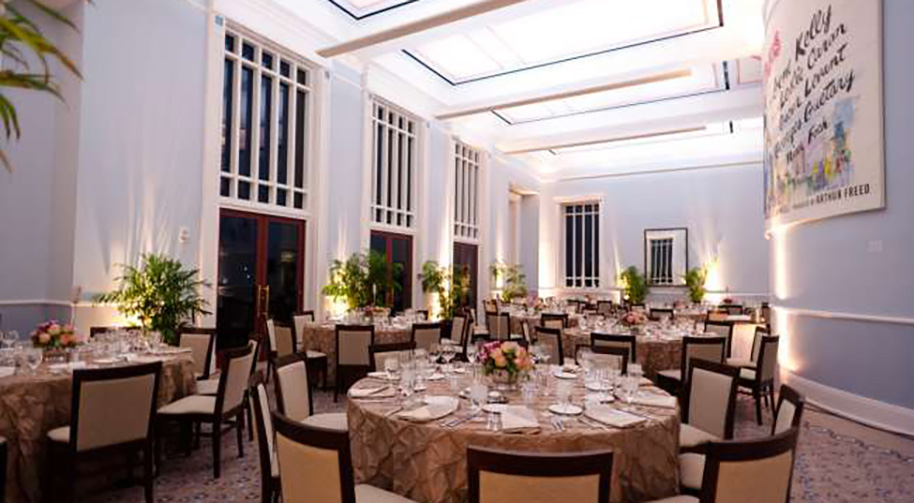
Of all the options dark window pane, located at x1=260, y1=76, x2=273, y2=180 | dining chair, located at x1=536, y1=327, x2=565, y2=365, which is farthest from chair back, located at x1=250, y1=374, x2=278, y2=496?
dark window pane, located at x1=260, y1=76, x2=273, y2=180

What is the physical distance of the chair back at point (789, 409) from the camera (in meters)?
2.40

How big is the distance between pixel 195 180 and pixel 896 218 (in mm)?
7641

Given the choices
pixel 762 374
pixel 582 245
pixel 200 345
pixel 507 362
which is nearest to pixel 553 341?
pixel 762 374

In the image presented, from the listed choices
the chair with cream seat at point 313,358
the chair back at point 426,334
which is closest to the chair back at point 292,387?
the chair with cream seat at point 313,358

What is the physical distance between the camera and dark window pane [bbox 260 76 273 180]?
27.3ft

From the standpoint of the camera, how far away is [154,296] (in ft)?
20.0

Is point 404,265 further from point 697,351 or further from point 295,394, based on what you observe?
point 295,394

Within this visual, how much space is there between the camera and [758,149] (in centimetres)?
1452

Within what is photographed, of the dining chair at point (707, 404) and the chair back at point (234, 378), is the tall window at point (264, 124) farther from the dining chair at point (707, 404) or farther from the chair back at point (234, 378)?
the dining chair at point (707, 404)

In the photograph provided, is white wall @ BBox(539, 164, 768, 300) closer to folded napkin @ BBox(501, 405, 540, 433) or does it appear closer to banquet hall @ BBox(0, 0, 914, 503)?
banquet hall @ BBox(0, 0, 914, 503)

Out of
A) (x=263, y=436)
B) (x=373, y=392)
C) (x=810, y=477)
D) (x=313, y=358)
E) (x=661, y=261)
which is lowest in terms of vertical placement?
(x=810, y=477)

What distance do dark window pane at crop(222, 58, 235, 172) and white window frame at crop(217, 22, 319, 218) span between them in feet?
0.10

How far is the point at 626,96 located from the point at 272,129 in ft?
24.6

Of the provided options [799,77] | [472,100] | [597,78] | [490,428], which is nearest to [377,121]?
[472,100]
